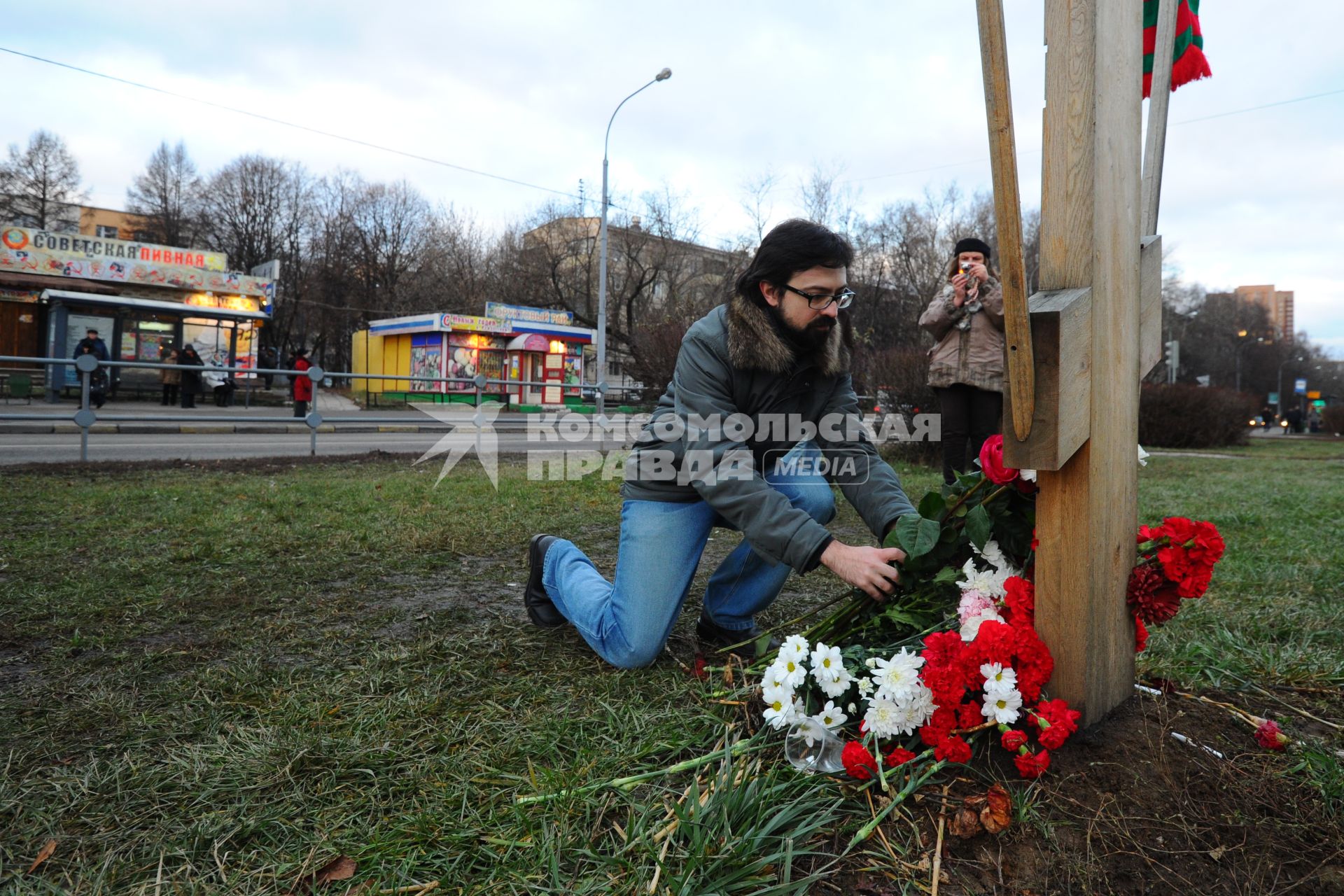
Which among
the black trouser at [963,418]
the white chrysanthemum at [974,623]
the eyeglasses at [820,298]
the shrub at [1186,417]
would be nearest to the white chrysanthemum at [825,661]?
the white chrysanthemum at [974,623]

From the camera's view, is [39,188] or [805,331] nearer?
[805,331]

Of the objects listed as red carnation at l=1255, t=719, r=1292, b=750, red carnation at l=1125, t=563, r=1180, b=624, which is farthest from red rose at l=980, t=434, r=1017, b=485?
red carnation at l=1255, t=719, r=1292, b=750

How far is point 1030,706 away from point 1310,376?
96886 millimetres

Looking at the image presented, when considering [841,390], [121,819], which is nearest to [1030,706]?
[841,390]

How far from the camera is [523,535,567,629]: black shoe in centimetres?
298

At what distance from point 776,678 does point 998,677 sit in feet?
1.48

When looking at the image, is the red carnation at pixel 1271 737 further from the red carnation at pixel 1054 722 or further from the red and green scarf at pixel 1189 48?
the red and green scarf at pixel 1189 48

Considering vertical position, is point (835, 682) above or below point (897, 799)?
above

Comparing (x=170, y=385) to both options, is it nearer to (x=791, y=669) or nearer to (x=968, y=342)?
(x=968, y=342)

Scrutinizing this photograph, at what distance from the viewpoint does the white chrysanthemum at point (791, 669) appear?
5.66 feet

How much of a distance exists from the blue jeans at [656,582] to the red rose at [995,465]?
29.8 inches

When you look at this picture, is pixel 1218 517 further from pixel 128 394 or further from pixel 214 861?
pixel 128 394

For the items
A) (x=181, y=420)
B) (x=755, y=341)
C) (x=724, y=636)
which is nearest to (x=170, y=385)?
(x=181, y=420)

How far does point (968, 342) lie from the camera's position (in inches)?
187
